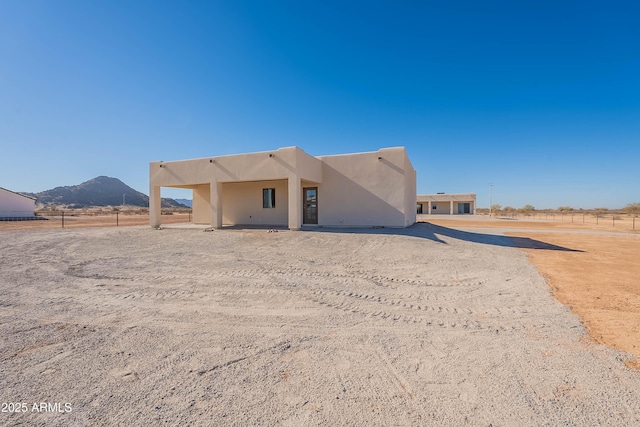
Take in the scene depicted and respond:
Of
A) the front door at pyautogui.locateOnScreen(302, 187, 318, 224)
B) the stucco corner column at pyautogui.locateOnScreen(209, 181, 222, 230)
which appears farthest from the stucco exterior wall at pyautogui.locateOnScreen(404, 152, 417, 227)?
the stucco corner column at pyautogui.locateOnScreen(209, 181, 222, 230)

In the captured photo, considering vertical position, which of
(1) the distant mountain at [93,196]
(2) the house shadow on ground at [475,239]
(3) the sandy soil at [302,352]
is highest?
(1) the distant mountain at [93,196]

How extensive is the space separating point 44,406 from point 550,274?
31.9ft

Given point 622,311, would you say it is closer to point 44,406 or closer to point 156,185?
point 44,406

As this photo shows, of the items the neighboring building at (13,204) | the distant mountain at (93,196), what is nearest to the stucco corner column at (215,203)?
the neighboring building at (13,204)

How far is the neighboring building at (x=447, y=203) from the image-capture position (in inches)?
2025

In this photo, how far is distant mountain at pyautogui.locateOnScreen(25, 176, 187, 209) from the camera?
111 m

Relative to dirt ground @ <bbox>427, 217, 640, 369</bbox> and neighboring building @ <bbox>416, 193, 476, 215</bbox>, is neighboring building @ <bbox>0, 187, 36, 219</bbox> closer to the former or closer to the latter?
dirt ground @ <bbox>427, 217, 640, 369</bbox>

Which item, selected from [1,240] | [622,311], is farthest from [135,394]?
[1,240]

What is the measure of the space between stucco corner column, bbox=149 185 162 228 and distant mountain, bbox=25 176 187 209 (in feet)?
314

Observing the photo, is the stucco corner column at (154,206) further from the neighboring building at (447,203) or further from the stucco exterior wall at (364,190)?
the neighboring building at (447,203)

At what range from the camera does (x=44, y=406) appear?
2.39m

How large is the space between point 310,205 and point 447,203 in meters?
42.9

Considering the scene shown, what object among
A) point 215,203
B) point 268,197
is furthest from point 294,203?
point 215,203

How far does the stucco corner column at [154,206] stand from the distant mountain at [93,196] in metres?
95.8
